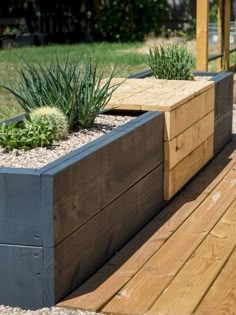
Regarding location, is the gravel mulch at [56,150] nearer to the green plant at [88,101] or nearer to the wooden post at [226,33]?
the green plant at [88,101]

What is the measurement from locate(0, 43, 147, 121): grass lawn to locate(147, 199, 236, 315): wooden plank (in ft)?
14.7

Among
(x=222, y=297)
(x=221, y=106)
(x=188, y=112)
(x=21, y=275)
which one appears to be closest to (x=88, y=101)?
(x=188, y=112)

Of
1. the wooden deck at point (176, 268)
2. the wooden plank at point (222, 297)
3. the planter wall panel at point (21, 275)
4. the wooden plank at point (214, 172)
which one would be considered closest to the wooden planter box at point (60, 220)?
the planter wall panel at point (21, 275)

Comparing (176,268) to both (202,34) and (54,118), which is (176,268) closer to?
(54,118)

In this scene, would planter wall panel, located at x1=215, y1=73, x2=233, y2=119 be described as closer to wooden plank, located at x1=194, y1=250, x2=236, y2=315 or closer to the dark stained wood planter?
the dark stained wood planter

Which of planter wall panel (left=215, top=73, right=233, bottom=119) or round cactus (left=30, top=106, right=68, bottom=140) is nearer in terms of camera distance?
round cactus (left=30, top=106, right=68, bottom=140)

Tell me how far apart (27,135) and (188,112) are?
187 cm

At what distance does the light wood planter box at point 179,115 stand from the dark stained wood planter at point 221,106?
10.0 inches

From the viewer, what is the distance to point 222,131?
301 inches

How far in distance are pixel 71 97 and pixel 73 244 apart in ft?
4.17

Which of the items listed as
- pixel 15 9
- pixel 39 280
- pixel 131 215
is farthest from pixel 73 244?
pixel 15 9

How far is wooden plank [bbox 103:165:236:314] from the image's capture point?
405 cm

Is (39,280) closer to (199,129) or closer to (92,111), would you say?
(92,111)

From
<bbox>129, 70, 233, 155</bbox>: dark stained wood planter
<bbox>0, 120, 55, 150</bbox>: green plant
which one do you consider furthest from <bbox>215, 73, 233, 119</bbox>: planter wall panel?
<bbox>0, 120, 55, 150</bbox>: green plant
